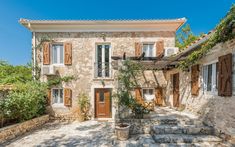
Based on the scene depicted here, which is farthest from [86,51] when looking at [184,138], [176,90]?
[184,138]

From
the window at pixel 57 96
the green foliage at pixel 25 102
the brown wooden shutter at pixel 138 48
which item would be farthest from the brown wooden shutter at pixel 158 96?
the green foliage at pixel 25 102

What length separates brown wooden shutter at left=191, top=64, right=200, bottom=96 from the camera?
22.8 ft

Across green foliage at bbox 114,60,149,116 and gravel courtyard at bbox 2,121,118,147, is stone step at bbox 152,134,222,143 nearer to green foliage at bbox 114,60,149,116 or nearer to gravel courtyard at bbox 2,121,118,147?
green foliage at bbox 114,60,149,116

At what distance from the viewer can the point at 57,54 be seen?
10266 millimetres

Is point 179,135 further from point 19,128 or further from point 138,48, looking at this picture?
point 19,128

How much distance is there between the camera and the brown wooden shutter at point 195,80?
6945 mm

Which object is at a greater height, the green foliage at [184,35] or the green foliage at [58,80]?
the green foliage at [184,35]

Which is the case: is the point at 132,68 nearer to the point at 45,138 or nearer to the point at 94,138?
the point at 94,138

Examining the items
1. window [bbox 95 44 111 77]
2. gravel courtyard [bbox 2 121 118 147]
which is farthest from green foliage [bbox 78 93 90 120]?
gravel courtyard [bbox 2 121 118 147]

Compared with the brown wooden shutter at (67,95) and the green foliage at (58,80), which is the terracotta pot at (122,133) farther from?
the green foliage at (58,80)

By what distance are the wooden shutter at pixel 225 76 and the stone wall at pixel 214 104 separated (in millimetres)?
188

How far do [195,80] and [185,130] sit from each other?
2.54 m

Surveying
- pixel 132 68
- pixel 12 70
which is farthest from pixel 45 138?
pixel 12 70

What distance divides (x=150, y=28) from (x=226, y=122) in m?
6.96
